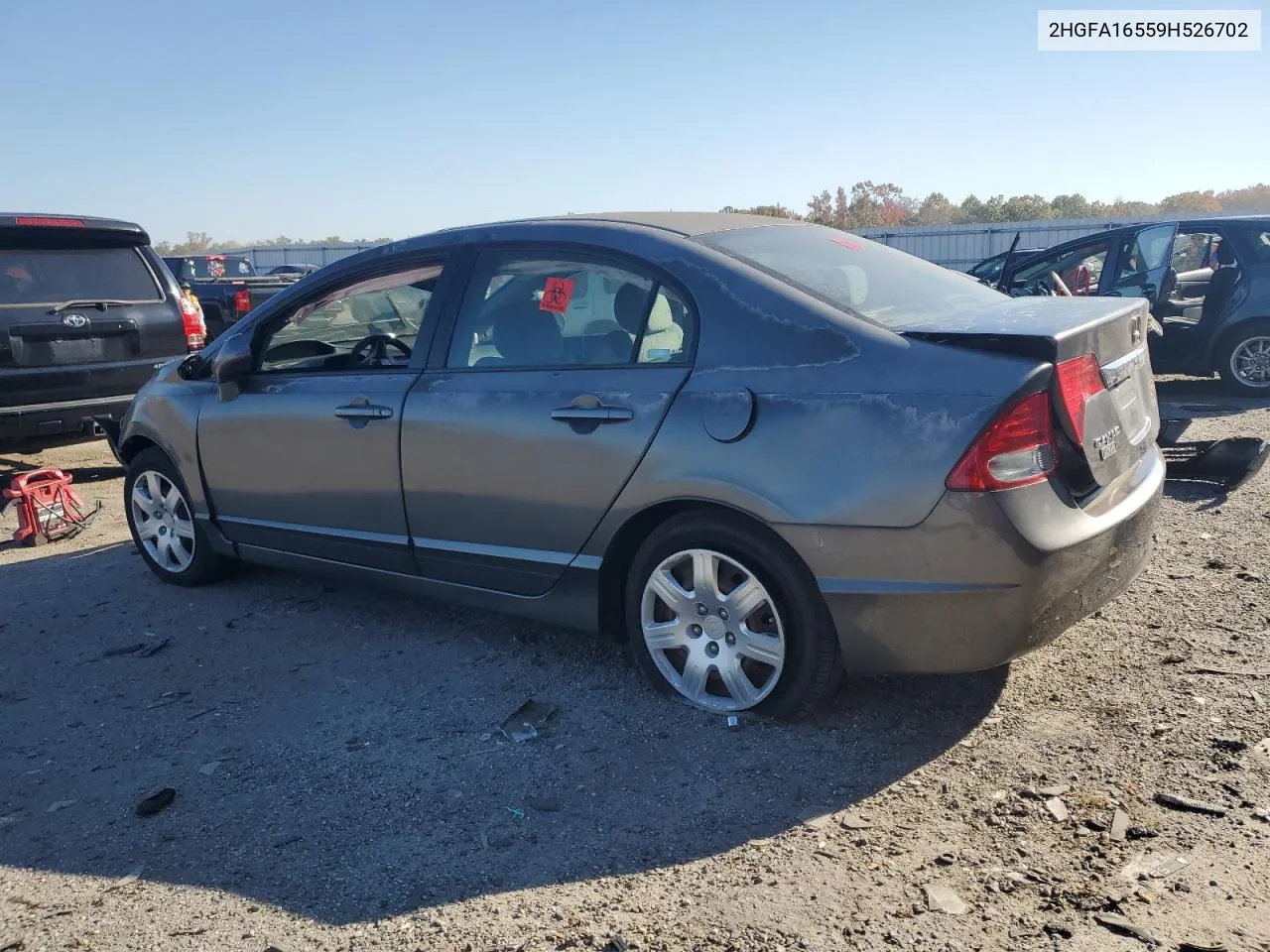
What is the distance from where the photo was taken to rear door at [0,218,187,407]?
7.35m

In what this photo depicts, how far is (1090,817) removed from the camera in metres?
2.91

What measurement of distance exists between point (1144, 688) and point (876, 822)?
50.9 inches

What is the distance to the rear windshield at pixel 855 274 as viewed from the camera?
11.7ft

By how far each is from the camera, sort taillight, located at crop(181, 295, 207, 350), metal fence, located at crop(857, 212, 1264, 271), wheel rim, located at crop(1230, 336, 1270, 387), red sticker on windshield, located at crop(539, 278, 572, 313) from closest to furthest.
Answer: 1. red sticker on windshield, located at crop(539, 278, 572, 313)
2. taillight, located at crop(181, 295, 207, 350)
3. wheel rim, located at crop(1230, 336, 1270, 387)
4. metal fence, located at crop(857, 212, 1264, 271)

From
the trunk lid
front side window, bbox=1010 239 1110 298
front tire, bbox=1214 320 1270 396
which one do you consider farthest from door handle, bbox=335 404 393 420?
front tire, bbox=1214 320 1270 396

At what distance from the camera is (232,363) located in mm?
4898

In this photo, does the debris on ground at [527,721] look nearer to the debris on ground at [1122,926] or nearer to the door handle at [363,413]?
the door handle at [363,413]

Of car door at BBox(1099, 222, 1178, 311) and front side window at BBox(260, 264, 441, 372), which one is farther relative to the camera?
car door at BBox(1099, 222, 1178, 311)

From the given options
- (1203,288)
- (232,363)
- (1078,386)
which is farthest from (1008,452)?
(1203,288)

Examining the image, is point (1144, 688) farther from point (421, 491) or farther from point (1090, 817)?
point (421, 491)

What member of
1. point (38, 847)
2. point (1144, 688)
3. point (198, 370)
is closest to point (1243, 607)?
point (1144, 688)

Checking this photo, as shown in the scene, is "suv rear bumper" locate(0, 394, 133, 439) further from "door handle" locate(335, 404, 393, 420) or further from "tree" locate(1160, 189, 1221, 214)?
"tree" locate(1160, 189, 1221, 214)

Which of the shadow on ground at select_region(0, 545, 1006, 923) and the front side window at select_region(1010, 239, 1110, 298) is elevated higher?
the front side window at select_region(1010, 239, 1110, 298)

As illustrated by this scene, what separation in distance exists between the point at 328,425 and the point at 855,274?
7.46 feet
